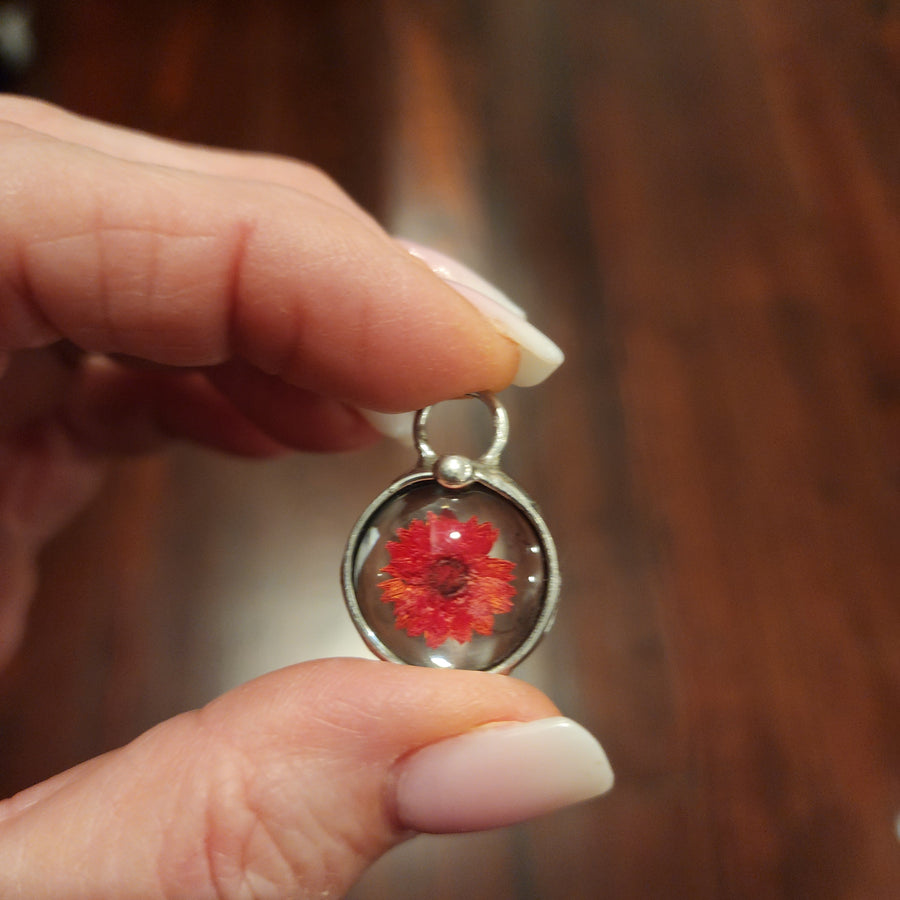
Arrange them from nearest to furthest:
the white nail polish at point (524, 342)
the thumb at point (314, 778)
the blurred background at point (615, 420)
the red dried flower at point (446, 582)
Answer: the thumb at point (314, 778) → the red dried flower at point (446, 582) → the white nail polish at point (524, 342) → the blurred background at point (615, 420)

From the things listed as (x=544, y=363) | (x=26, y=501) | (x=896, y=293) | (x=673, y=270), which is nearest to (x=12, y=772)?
(x=26, y=501)

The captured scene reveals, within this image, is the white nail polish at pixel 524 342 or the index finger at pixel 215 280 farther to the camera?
the white nail polish at pixel 524 342

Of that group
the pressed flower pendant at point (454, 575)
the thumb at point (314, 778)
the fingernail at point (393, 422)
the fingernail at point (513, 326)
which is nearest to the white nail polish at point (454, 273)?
the fingernail at point (513, 326)

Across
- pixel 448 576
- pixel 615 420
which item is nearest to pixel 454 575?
pixel 448 576

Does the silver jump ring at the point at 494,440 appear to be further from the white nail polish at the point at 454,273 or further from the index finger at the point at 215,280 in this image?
the white nail polish at the point at 454,273

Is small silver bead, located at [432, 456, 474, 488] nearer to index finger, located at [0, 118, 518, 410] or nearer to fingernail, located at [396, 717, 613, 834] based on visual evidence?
index finger, located at [0, 118, 518, 410]

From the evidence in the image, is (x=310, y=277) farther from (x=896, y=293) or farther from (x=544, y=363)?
(x=896, y=293)

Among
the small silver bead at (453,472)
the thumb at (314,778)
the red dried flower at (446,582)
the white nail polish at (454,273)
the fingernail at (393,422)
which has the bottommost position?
the thumb at (314,778)
